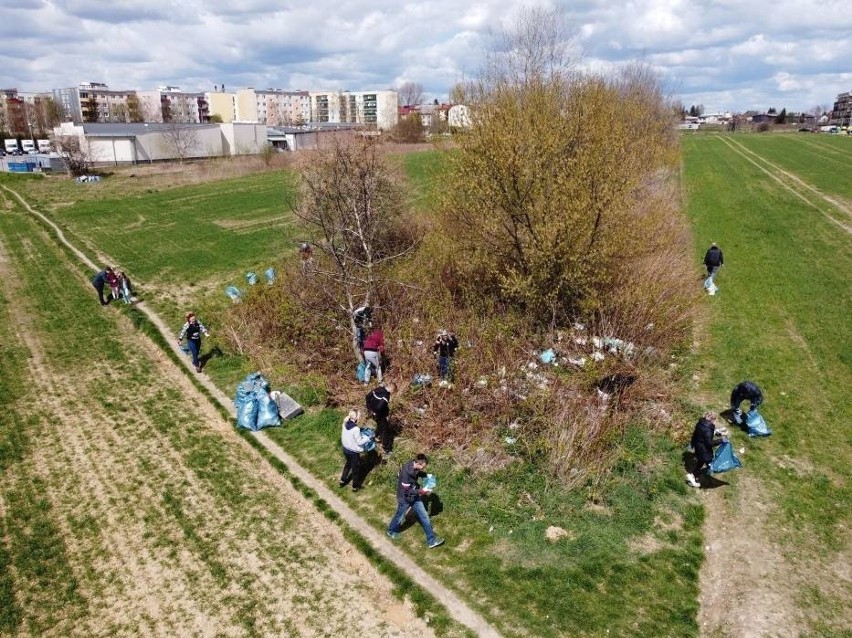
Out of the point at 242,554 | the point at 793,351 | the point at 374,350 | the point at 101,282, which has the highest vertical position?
the point at 101,282

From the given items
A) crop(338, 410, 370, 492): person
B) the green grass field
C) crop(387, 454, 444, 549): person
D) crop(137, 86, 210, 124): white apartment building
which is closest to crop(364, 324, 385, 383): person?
the green grass field

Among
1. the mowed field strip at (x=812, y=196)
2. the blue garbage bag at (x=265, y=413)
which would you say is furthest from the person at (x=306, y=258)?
the mowed field strip at (x=812, y=196)

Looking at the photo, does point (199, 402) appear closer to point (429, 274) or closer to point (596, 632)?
point (429, 274)

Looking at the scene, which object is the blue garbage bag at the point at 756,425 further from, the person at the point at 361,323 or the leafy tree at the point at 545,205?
the person at the point at 361,323

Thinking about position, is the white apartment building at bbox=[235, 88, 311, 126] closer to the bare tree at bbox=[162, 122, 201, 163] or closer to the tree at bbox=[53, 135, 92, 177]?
the bare tree at bbox=[162, 122, 201, 163]

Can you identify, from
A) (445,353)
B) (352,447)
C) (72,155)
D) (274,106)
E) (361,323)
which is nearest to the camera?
(352,447)

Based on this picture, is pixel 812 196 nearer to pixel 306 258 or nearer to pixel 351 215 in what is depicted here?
pixel 351 215

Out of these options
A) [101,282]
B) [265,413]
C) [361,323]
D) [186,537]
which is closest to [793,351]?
[361,323]
